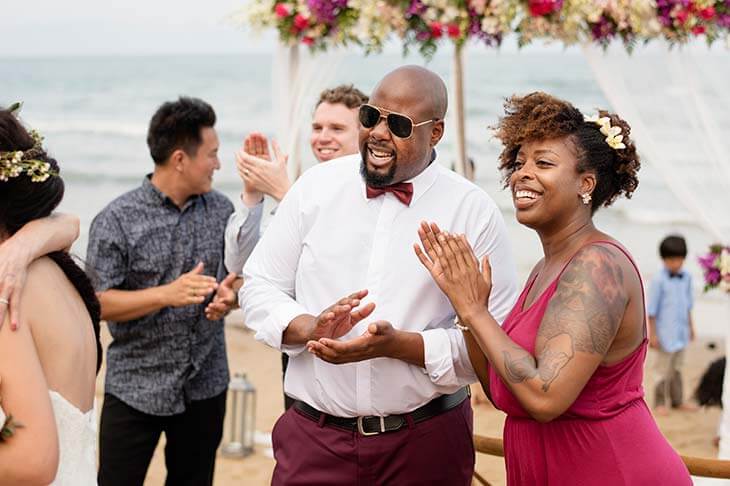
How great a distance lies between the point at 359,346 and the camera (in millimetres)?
3367

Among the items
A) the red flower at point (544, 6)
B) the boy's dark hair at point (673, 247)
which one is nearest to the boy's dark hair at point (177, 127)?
the red flower at point (544, 6)

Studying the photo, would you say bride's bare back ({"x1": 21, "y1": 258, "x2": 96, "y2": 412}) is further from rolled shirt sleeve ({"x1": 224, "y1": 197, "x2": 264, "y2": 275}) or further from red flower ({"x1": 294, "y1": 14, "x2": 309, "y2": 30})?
red flower ({"x1": 294, "y1": 14, "x2": 309, "y2": 30})

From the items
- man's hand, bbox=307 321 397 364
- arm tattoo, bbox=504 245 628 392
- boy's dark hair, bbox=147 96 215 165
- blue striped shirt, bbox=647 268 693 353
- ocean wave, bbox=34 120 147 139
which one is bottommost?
ocean wave, bbox=34 120 147 139

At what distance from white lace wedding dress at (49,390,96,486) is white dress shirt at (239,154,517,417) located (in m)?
0.82

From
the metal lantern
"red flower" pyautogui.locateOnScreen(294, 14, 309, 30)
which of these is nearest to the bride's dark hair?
the metal lantern

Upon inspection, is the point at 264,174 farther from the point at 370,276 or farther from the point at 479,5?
the point at 479,5

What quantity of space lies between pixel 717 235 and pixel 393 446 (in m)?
4.69

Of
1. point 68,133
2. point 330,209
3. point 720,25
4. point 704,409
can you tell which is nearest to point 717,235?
point 720,25

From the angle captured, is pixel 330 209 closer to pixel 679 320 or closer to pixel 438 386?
pixel 438 386

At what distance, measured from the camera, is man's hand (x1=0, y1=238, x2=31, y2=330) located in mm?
2703

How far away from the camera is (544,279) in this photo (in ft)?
10.7

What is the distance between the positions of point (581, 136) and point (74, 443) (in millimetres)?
1746

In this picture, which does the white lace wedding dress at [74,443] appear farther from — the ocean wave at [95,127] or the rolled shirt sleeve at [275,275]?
the ocean wave at [95,127]

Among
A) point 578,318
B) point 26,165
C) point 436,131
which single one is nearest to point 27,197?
point 26,165
